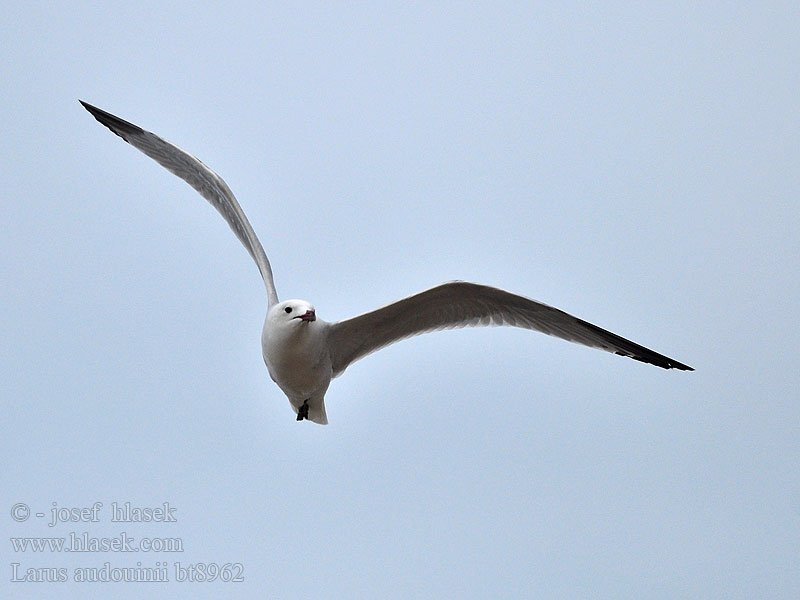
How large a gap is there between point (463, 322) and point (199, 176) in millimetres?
2503

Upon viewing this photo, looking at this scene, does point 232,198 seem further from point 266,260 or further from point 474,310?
point 474,310

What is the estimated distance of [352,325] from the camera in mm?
7824

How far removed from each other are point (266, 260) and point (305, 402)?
1168mm

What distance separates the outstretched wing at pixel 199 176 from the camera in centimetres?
789

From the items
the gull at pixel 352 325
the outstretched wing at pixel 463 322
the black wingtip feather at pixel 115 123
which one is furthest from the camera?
the black wingtip feather at pixel 115 123

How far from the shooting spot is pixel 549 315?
7.93 m

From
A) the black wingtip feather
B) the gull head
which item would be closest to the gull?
the gull head

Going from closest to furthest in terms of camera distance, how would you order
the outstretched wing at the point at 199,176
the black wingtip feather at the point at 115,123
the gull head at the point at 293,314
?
the gull head at the point at 293,314
the outstretched wing at the point at 199,176
the black wingtip feather at the point at 115,123

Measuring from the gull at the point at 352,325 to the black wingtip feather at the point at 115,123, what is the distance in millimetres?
800

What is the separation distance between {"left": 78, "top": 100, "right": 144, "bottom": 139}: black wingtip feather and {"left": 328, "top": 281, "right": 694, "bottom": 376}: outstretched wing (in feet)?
8.99

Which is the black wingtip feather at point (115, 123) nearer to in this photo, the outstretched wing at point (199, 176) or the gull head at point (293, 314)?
the outstretched wing at point (199, 176)

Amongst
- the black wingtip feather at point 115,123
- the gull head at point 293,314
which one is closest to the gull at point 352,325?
the gull head at point 293,314

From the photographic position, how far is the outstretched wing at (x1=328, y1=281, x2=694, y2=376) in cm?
779

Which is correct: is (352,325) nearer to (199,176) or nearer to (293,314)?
(293,314)
